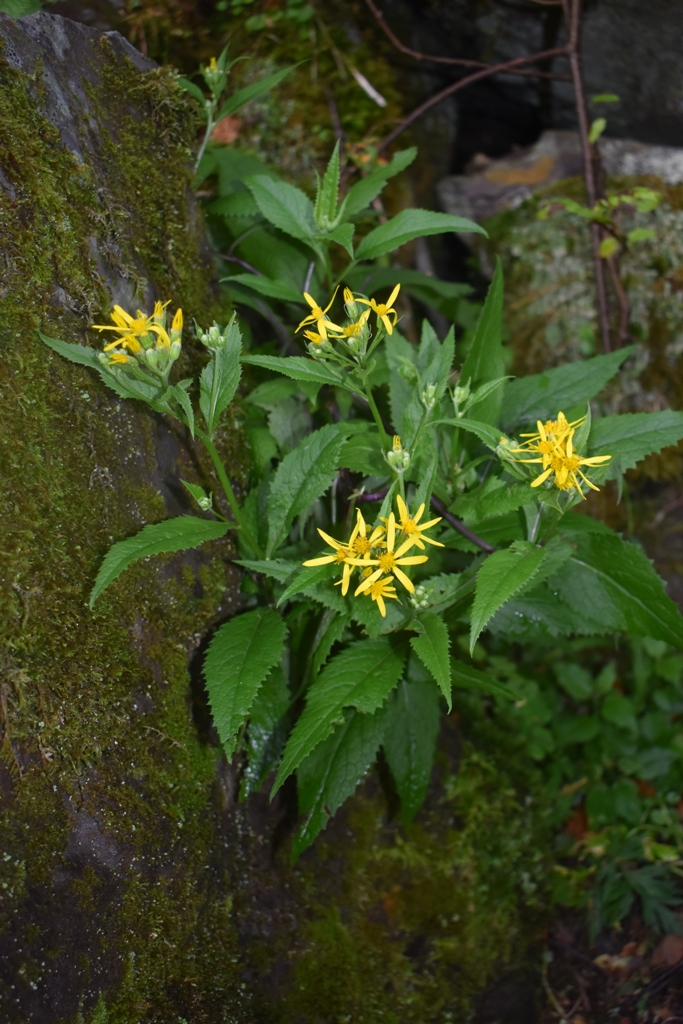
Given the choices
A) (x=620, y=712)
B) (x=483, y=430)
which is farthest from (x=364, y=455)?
(x=620, y=712)

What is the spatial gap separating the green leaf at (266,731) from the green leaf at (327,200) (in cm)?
142

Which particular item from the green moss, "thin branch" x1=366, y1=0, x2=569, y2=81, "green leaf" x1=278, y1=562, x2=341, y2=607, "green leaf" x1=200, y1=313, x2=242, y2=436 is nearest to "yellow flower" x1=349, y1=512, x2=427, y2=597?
"green leaf" x1=278, y1=562, x2=341, y2=607

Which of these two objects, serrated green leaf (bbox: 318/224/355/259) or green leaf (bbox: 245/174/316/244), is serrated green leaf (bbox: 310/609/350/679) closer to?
serrated green leaf (bbox: 318/224/355/259)

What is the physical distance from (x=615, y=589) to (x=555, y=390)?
0.73 metres

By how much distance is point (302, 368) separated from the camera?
1993 mm

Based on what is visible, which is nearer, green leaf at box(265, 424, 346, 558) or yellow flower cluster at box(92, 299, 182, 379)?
yellow flower cluster at box(92, 299, 182, 379)

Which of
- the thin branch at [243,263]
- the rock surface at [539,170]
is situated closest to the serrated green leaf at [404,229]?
the thin branch at [243,263]

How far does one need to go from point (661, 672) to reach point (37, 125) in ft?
10.8

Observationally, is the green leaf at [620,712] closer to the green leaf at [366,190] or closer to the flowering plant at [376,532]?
the flowering plant at [376,532]

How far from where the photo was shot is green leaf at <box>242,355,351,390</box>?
195 cm

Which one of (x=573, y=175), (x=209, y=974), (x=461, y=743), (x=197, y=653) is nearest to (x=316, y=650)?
(x=197, y=653)

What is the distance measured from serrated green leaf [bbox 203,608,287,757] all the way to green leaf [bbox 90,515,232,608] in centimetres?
31

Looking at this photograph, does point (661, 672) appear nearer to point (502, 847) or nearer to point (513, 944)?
point (502, 847)

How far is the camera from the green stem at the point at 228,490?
6.10ft
